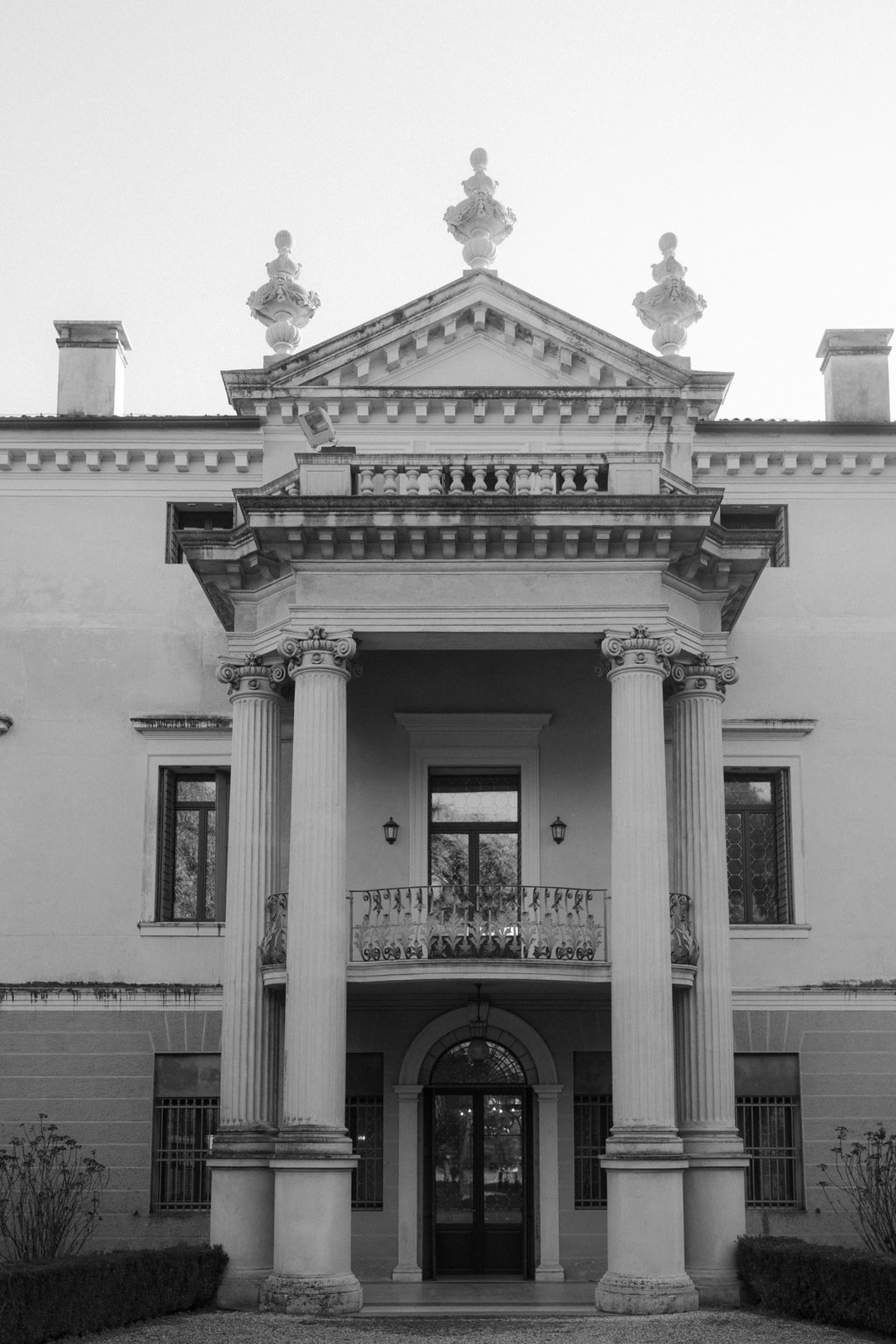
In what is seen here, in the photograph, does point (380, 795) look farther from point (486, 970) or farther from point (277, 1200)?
point (277, 1200)

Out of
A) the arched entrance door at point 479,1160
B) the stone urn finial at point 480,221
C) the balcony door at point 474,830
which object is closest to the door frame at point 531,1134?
the arched entrance door at point 479,1160

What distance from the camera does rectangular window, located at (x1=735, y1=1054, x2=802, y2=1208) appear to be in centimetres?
2441

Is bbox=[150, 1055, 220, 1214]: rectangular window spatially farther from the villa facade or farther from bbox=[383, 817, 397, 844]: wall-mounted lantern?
bbox=[383, 817, 397, 844]: wall-mounted lantern

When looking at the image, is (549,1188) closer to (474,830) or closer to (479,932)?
(479,932)

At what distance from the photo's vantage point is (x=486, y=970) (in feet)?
70.6

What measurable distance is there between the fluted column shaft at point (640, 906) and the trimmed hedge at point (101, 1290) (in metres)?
5.03

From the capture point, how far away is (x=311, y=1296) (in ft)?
64.1

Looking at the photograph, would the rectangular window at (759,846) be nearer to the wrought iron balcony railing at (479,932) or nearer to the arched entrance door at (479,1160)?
the wrought iron balcony railing at (479,932)

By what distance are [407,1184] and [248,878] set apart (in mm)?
5377

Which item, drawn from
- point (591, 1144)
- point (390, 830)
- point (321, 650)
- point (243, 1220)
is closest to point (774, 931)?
point (591, 1144)

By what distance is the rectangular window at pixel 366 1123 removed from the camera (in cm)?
2425

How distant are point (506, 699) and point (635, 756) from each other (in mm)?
4366

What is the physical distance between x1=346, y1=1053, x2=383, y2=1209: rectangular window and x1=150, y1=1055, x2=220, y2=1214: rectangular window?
1.91 meters

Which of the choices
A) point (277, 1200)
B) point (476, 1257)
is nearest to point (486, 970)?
point (277, 1200)
